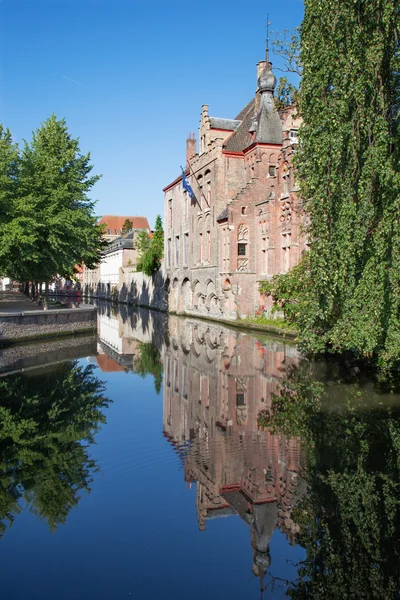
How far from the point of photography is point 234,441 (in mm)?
10688

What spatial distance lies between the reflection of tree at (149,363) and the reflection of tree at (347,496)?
5403mm

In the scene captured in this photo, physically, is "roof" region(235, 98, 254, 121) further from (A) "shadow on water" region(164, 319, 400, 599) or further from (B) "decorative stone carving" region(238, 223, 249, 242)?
(A) "shadow on water" region(164, 319, 400, 599)

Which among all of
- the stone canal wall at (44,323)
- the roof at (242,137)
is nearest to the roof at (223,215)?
the roof at (242,137)

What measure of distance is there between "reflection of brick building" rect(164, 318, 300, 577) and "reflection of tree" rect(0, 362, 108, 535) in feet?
5.89

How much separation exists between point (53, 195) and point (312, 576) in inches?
1050

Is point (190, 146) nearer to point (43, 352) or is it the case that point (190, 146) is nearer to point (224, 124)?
point (224, 124)

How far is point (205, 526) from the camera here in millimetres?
7441

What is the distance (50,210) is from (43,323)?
5.99 m

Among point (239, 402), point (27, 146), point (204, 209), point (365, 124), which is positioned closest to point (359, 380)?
point (239, 402)

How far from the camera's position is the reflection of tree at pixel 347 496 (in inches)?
241

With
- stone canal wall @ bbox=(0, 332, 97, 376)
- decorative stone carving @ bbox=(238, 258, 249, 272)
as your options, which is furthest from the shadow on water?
decorative stone carving @ bbox=(238, 258, 249, 272)

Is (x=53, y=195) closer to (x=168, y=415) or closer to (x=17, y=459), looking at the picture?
(x=168, y=415)

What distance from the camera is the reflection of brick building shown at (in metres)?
7.88

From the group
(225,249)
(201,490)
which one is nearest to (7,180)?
(225,249)
